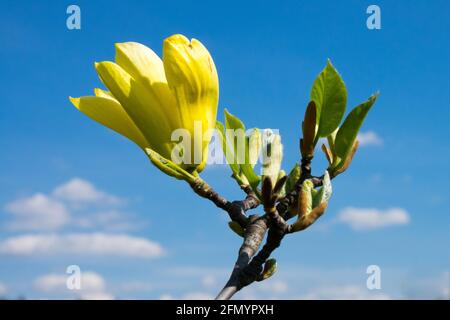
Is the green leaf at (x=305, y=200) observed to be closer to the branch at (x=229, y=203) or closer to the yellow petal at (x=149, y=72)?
the branch at (x=229, y=203)

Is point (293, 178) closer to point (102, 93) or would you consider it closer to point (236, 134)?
point (236, 134)

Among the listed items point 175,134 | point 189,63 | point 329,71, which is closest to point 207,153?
point 175,134

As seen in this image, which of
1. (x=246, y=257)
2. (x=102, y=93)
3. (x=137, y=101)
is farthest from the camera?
(x=102, y=93)

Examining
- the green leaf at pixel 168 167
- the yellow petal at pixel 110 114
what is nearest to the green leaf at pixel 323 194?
the green leaf at pixel 168 167

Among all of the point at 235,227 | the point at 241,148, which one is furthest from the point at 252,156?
the point at 235,227

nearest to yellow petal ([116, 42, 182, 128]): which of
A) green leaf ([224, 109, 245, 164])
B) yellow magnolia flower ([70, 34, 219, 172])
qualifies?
yellow magnolia flower ([70, 34, 219, 172])
